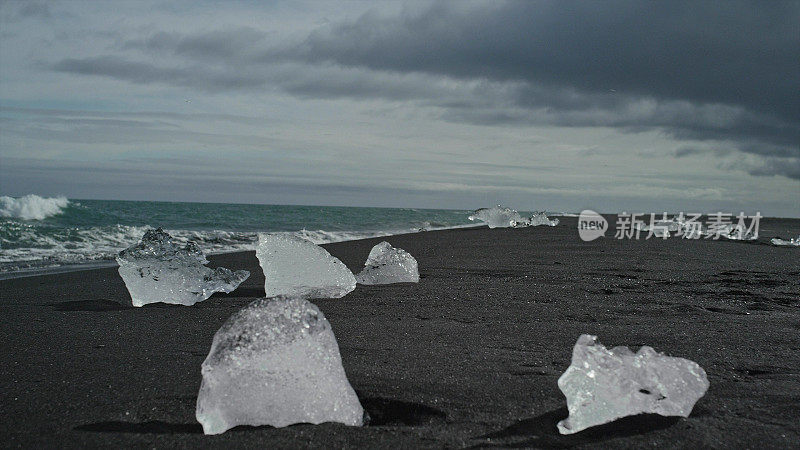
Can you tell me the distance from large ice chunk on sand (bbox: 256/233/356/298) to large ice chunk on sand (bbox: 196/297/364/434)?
225 centimetres

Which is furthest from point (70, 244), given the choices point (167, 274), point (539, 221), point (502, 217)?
point (539, 221)

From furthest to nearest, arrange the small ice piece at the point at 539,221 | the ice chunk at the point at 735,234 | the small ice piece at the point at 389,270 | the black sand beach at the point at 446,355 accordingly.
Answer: the small ice piece at the point at 539,221 < the ice chunk at the point at 735,234 < the small ice piece at the point at 389,270 < the black sand beach at the point at 446,355

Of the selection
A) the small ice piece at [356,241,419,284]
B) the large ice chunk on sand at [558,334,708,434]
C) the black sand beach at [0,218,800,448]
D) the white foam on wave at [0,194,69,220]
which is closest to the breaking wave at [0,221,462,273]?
the black sand beach at [0,218,800,448]

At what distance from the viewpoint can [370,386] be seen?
236 centimetres

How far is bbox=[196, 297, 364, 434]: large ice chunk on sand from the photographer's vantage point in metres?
2.01

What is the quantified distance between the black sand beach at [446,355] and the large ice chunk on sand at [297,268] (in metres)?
0.18

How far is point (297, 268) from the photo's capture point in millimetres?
4465

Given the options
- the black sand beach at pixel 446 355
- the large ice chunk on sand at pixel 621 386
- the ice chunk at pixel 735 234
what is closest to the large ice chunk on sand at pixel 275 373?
the black sand beach at pixel 446 355

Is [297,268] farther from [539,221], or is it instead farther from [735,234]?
[539,221]

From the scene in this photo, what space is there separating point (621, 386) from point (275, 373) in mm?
1138

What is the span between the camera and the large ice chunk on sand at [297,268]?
14.6 ft

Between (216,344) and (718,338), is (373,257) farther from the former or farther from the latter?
(216,344)

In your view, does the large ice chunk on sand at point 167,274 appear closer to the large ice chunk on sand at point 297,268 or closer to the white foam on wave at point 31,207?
the large ice chunk on sand at point 297,268

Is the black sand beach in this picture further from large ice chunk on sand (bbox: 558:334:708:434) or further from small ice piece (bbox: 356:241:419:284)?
small ice piece (bbox: 356:241:419:284)
